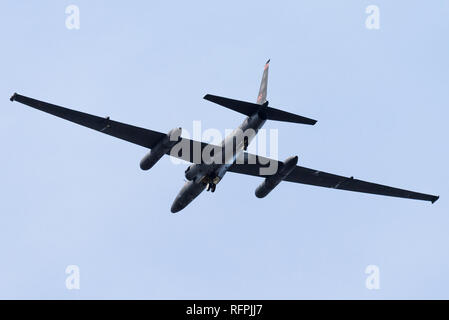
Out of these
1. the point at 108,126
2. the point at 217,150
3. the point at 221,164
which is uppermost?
the point at 108,126

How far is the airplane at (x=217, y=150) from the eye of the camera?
4109cm

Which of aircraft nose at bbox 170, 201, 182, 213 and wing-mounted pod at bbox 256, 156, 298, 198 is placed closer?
wing-mounted pod at bbox 256, 156, 298, 198

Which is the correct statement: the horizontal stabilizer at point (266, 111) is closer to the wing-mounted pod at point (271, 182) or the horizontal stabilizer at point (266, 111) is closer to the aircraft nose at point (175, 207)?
the wing-mounted pod at point (271, 182)

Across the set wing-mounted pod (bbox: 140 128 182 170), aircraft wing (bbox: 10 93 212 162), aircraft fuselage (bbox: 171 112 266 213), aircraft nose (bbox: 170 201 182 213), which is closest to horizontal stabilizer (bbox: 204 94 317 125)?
aircraft fuselage (bbox: 171 112 266 213)

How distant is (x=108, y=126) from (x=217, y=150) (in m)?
6.40

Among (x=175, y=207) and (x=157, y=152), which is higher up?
(x=157, y=152)

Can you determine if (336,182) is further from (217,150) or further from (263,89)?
A: (217,150)

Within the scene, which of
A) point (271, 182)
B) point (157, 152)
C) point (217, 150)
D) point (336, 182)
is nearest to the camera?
point (157, 152)

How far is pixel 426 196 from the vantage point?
49.8m

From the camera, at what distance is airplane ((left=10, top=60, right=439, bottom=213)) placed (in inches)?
1618

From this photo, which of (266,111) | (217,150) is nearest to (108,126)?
(217,150)

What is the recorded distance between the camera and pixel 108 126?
42.5 m

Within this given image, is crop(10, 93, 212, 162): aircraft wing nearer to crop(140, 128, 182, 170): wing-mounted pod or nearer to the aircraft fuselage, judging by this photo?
crop(140, 128, 182, 170): wing-mounted pod
